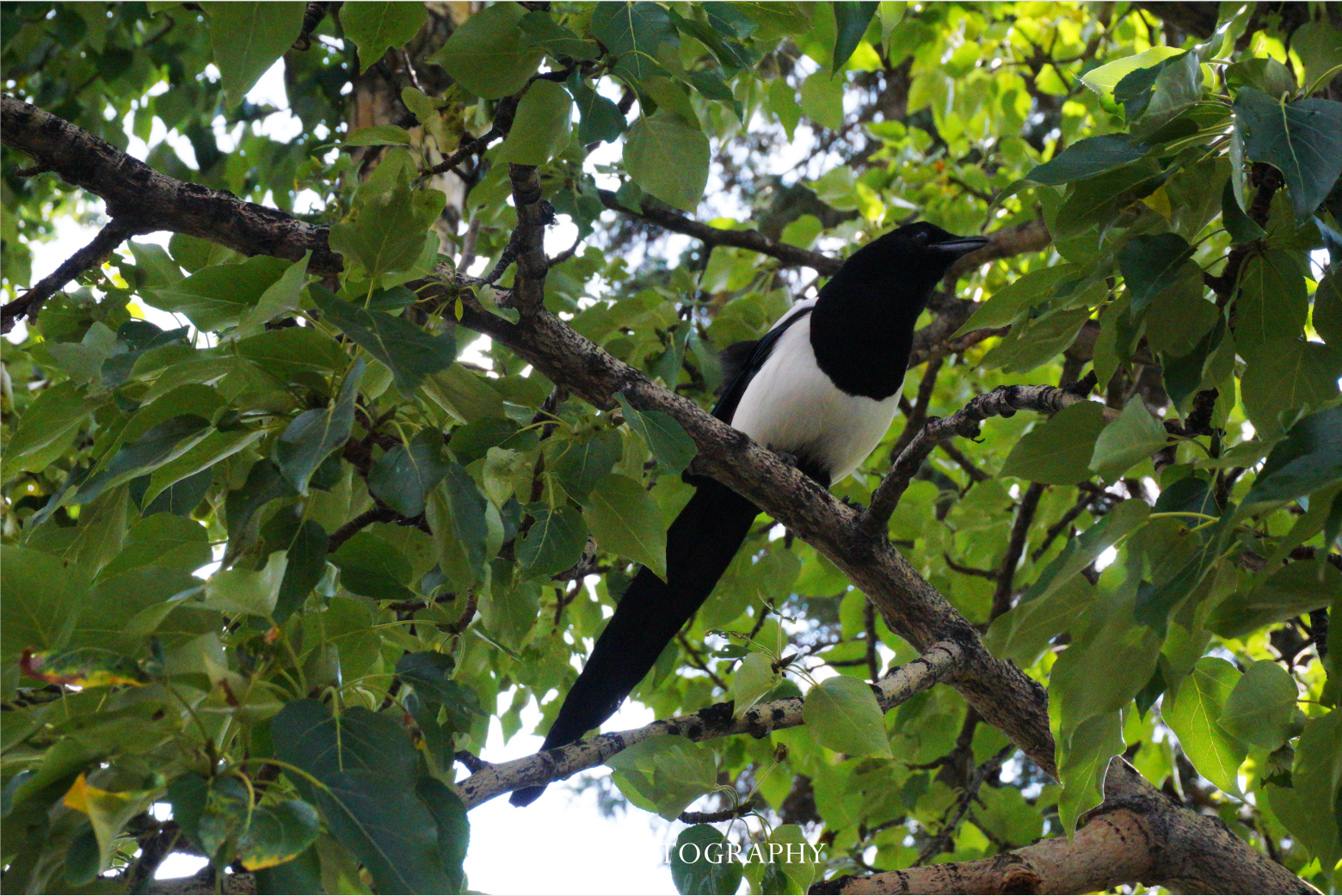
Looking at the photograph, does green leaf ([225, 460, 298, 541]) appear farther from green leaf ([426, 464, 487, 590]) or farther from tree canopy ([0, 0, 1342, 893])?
green leaf ([426, 464, 487, 590])

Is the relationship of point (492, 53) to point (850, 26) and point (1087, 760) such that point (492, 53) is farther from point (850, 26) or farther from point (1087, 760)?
point (1087, 760)

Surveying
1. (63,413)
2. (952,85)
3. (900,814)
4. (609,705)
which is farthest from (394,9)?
(952,85)

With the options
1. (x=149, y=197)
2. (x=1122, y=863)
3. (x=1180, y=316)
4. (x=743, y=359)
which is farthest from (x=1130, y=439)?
(x=743, y=359)

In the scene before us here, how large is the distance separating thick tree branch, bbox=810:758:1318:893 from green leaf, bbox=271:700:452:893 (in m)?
0.95

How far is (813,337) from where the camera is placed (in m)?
2.63

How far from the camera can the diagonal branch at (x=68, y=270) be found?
1.42 meters

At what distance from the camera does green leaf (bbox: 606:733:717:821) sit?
1.25 m

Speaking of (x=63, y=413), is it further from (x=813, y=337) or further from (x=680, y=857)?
(x=813, y=337)

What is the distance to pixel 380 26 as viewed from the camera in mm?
1162

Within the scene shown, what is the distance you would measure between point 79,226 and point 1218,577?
5.09m

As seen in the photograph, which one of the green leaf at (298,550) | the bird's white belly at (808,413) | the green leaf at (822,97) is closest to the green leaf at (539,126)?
the green leaf at (298,550)

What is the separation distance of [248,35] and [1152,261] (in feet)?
3.13

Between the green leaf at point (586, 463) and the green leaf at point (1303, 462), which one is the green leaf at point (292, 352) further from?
the green leaf at point (1303, 462)

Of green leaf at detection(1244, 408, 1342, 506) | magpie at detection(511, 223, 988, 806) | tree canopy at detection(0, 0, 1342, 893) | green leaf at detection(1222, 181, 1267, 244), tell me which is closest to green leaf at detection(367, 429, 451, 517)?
tree canopy at detection(0, 0, 1342, 893)
